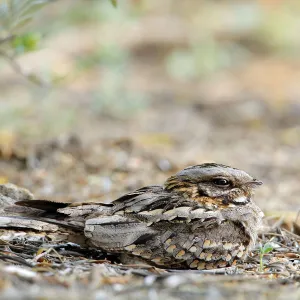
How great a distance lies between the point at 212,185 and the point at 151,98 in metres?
8.93

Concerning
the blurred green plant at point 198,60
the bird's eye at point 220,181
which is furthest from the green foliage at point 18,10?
the blurred green plant at point 198,60

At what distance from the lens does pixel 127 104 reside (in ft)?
35.5

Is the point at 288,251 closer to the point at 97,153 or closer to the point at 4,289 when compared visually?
the point at 4,289

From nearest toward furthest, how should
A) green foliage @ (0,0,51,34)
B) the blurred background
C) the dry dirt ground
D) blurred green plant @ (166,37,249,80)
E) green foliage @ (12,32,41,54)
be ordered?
the dry dirt ground → green foliage @ (0,0,51,34) → green foliage @ (12,32,41,54) → the blurred background → blurred green plant @ (166,37,249,80)

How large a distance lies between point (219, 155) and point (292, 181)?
3.82ft

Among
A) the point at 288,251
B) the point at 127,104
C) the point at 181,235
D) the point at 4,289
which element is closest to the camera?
the point at 4,289

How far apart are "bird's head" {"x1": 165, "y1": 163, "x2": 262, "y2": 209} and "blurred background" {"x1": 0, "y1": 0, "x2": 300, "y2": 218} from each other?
143 cm

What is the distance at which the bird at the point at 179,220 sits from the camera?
3514mm

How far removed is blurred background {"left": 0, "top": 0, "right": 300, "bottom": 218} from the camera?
250 inches

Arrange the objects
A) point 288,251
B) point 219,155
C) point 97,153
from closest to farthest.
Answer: point 288,251
point 97,153
point 219,155

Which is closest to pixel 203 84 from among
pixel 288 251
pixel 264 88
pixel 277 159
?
pixel 264 88

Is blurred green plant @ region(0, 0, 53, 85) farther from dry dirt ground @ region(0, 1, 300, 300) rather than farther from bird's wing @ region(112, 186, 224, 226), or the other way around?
bird's wing @ region(112, 186, 224, 226)

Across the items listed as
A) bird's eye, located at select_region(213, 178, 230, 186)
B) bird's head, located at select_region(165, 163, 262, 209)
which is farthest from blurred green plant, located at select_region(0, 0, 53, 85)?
bird's eye, located at select_region(213, 178, 230, 186)

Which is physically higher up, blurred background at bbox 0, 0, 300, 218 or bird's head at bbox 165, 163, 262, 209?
blurred background at bbox 0, 0, 300, 218
